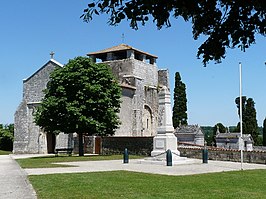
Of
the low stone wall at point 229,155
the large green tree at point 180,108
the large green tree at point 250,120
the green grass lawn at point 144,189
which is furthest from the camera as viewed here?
the large green tree at point 250,120

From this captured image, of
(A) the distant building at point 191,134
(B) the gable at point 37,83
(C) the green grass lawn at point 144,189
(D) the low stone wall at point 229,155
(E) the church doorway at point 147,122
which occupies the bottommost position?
(D) the low stone wall at point 229,155

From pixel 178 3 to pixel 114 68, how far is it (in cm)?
4280

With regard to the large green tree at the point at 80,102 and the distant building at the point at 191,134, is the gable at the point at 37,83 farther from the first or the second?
the distant building at the point at 191,134

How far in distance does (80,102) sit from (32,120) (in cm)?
1547

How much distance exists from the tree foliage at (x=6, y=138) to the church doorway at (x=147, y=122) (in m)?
16.2

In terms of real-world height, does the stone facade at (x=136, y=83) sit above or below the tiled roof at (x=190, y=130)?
above

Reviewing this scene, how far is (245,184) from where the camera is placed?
38.3ft

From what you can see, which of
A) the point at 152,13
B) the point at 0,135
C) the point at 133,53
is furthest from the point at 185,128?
the point at 152,13

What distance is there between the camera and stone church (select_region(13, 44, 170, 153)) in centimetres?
4175

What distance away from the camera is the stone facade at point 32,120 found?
4194cm

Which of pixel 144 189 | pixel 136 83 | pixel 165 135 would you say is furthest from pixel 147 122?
pixel 144 189

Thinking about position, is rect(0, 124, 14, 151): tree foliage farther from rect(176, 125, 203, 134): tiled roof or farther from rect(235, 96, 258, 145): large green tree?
rect(235, 96, 258, 145): large green tree

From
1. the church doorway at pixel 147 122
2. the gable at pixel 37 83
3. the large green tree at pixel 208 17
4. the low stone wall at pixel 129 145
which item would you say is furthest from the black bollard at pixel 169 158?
the gable at pixel 37 83

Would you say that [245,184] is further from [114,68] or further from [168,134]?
[114,68]
